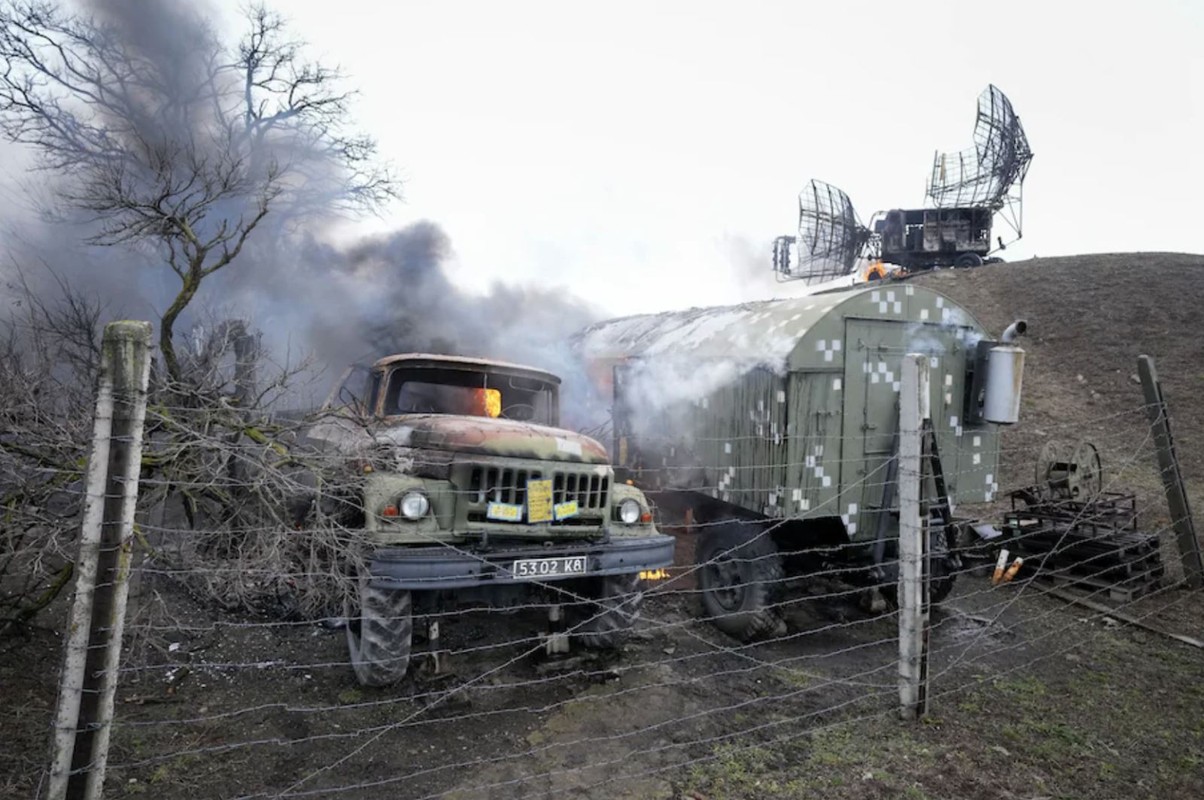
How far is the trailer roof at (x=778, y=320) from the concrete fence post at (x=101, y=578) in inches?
201

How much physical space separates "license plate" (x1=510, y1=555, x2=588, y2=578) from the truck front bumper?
0.02 meters

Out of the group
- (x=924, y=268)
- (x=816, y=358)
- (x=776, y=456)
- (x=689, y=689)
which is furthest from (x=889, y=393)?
(x=924, y=268)

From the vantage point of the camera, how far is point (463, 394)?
19.1ft

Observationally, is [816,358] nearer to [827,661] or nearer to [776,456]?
[776,456]

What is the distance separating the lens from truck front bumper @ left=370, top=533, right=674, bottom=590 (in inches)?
160

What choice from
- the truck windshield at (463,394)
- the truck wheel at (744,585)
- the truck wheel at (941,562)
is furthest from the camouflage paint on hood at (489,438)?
the truck wheel at (941,562)

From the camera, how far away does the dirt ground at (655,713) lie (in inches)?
143

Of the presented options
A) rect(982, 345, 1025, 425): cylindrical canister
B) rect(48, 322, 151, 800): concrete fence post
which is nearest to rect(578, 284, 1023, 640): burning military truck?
rect(982, 345, 1025, 425): cylindrical canister

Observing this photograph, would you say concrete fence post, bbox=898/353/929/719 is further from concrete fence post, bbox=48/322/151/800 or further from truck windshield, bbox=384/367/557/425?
concrete fence post, bbox=48/322/151/800

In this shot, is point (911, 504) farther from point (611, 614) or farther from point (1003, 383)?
point (1003, 383)

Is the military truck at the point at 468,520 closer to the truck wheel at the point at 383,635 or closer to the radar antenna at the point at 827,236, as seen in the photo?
the truck wheel at the point at 383,635

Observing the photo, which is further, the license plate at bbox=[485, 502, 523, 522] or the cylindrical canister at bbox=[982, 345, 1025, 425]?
the cylindrical canister at bbox=[982, 345, 1025, 425]

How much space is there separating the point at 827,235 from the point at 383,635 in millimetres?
19146

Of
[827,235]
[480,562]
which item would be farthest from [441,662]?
[827,235]
